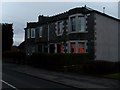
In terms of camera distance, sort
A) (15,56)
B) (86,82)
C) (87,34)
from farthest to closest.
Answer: (15,56), (87,34), (86,82)

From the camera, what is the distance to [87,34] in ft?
120

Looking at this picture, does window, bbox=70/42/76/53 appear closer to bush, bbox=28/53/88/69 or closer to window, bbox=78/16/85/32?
window, bbox=78/16/85/32

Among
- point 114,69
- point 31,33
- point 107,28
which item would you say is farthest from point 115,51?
point 31,33

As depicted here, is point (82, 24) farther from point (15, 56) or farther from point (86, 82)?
point (86, 82)

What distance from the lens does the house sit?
36031mm

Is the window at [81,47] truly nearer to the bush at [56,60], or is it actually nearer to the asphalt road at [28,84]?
the bush at [56,60]

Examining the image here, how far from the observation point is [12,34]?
2197 inches

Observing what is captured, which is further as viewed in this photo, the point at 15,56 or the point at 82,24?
the point at 15,56

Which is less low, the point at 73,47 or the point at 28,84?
the point at 73,47

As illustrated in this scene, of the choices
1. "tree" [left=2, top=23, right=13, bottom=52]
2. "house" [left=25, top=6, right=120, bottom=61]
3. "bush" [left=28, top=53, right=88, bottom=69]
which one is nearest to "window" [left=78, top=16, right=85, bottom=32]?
"house" [left=25, top=6, right=120, bottom=61]

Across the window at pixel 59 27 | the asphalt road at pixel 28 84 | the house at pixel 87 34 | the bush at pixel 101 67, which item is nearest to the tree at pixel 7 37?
the house at pixel 87 34

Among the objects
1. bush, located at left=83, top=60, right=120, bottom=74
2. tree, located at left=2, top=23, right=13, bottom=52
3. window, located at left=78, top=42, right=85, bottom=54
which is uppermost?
tree, located at left=2, top=23, right=13, bottom=52

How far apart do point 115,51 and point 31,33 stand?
53.1 ft

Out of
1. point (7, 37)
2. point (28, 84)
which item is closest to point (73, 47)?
point (28, 84)
